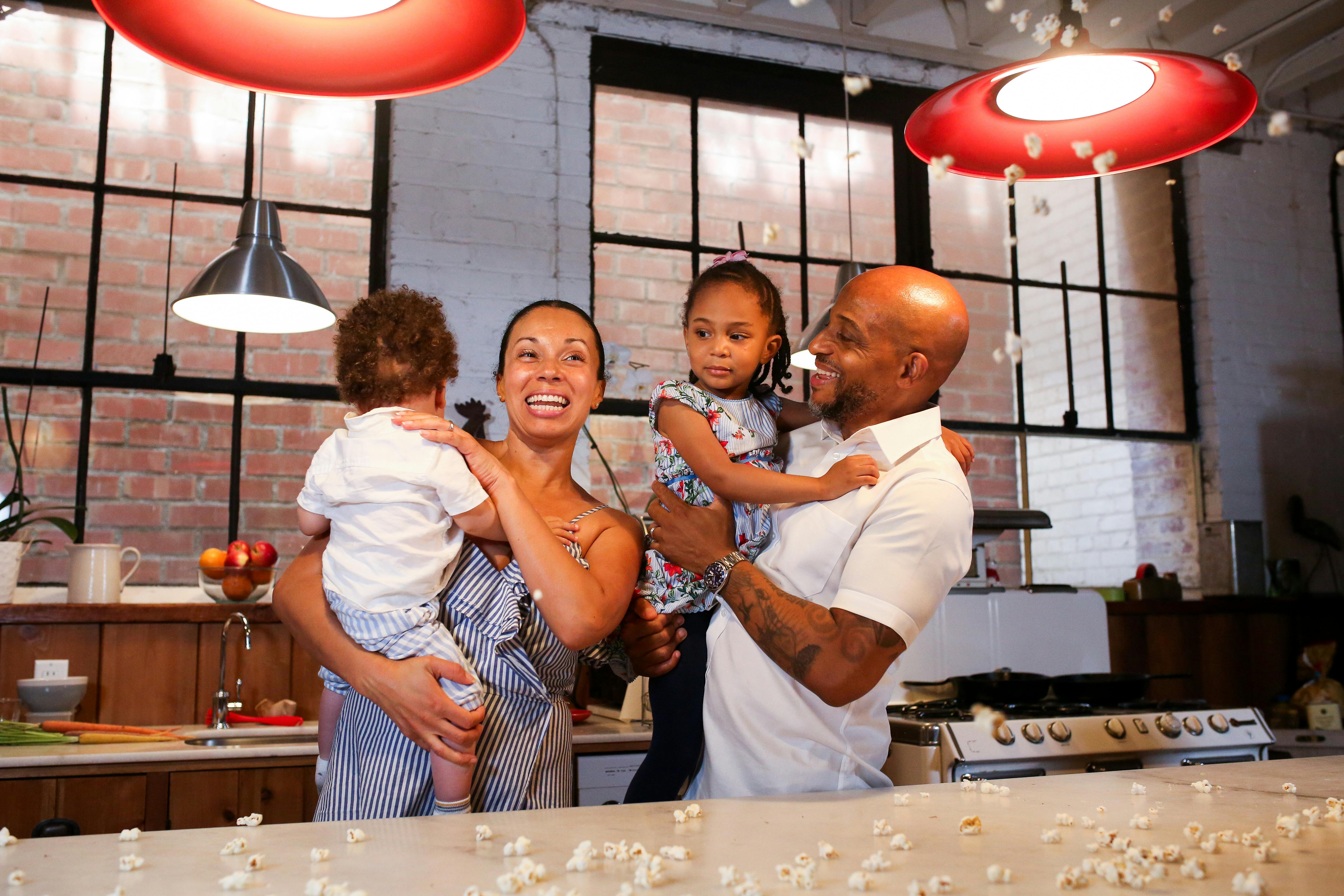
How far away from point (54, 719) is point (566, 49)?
9.93ft

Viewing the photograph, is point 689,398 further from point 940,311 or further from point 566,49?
point 566,49

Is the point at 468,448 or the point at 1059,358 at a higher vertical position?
the point at 1059,358

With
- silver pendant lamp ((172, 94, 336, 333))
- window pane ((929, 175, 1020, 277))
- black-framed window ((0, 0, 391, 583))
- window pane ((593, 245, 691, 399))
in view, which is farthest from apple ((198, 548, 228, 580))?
window pane ((929, 175, 1020, 277))

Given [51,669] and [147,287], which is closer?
[51,669]

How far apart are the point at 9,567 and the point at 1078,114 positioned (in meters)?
3.26

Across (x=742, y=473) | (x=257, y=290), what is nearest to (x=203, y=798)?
(x=257, y=290)

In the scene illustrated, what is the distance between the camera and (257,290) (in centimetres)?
290

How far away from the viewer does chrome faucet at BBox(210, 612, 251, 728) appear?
3.22m

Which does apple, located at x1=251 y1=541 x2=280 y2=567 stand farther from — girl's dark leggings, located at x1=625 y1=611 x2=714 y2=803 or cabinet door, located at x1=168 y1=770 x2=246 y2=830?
girl's dark leggings, located at x1=625 y1=611 x2=714 y2=803

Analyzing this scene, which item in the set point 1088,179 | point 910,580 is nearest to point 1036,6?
point 1088,179

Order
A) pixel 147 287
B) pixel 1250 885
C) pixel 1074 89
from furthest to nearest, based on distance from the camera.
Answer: pixel 147 287 → pixel 1074 89 → pixel 1250 885

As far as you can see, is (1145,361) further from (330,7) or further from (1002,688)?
(330,7)

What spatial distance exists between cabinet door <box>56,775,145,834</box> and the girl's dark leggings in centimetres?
156

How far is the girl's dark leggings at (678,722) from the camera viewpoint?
6.09 feet
